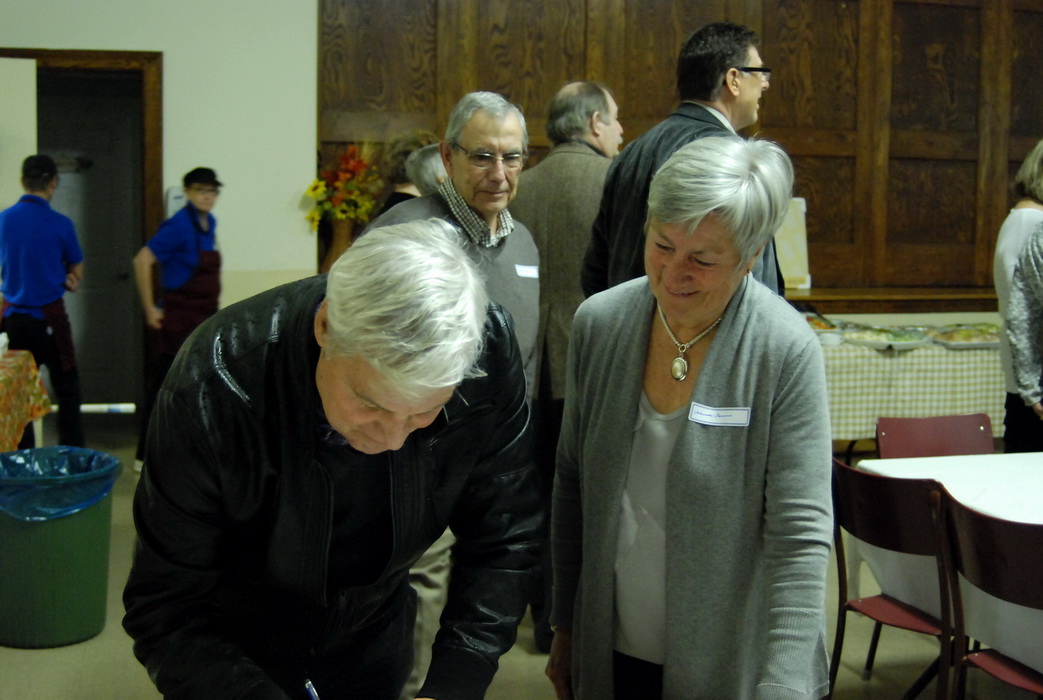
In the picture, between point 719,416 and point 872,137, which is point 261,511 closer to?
point 719,416

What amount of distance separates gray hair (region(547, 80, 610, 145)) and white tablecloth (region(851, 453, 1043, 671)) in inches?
55.0

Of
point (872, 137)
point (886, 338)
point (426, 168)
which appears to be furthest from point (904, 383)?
point (426, 168)

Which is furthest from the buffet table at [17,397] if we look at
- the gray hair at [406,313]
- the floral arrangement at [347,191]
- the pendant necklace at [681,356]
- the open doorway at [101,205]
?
the gray hair at [406,313]

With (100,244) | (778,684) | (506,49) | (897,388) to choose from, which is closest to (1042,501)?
(778,684)

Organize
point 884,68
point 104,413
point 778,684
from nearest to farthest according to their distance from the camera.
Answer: point 778,684 < point 884,68 < point 104,413

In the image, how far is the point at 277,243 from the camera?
6004mm

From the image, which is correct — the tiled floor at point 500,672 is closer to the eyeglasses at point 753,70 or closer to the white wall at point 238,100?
the eyeglasses at point 753,70

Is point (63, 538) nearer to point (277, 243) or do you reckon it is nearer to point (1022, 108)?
point (277, 243)

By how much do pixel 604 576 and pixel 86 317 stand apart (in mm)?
6357

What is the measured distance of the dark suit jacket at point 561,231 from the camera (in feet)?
10.7

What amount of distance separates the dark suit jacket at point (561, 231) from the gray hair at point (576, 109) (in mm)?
68

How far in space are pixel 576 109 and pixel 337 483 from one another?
2.31 metres

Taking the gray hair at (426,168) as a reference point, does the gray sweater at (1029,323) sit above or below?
below

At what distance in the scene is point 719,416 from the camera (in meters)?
1.53
